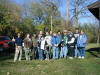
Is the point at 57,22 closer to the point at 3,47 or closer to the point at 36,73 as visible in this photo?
the point at 3,47

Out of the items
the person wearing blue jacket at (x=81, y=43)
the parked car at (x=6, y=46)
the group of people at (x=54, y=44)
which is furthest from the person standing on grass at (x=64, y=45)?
the parked car at (x=6, y=46)

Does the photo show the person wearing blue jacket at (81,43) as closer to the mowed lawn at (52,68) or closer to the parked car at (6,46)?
the mowed lawn at (52,68)

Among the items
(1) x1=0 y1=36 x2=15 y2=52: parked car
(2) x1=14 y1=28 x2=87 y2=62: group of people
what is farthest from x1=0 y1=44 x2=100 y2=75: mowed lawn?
(1) x1=0 y1=36 x2=15 y2=52: parked car

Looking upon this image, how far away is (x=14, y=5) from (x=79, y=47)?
29217 millimetres

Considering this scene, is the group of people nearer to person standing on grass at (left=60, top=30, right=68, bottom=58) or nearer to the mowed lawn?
person standing on grass at (left=60, top=30, right=68, bottom=58)

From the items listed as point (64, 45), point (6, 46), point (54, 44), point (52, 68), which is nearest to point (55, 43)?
point (54, 44)

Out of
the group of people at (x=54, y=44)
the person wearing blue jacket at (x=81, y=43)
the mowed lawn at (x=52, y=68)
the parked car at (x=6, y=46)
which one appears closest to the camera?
the mowed lawn at (x=52, y=68)

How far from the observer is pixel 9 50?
14.8 m

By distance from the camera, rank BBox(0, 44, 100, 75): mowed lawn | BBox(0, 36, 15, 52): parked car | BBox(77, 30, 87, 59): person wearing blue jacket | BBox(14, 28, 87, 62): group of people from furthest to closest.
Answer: BBox(0, 36, 15, 52): parked car
BBox(77, 30, 87, 59): person wearing blue jacket
BBox(14, 28, 87, 62): group of people
BBox(0, 44, 100, 75): mowed lawn

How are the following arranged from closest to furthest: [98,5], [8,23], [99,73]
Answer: [99,73] → [98,5] → [8,23]

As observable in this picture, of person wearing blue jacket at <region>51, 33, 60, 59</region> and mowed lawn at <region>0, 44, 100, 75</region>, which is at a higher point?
person wearing blue jacket at <region>51, 33, 60, 59</region>

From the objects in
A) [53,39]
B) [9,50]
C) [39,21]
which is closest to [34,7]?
[39,21]

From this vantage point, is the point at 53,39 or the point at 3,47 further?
the point at 3,47

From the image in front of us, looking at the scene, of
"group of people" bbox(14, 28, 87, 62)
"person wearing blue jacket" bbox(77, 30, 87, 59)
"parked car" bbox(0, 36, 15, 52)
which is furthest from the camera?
"parked car" bbox(0, 36, 15, 52)
